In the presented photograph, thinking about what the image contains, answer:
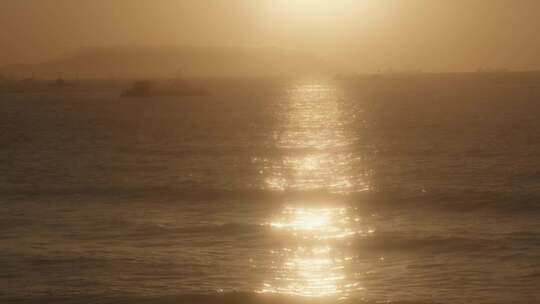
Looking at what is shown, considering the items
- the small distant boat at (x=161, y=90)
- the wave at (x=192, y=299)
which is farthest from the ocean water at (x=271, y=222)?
the small distant boat at (x=161, y=90)

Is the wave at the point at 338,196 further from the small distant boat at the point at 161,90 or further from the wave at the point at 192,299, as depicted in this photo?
the small distant boat at the point at 161,90

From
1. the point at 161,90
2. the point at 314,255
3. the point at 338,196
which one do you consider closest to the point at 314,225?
the point at 314,255

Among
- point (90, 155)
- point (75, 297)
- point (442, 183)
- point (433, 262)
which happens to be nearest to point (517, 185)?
point (442, 183)

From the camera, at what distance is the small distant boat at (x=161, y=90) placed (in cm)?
15438

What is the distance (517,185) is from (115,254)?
16594 millimetres

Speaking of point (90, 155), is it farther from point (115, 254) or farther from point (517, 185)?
point (115, 254)

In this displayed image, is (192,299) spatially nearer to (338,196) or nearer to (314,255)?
(314,255)

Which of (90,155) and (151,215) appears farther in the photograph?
(90,155)

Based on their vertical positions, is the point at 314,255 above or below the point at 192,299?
above

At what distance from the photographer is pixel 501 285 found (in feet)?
52.6

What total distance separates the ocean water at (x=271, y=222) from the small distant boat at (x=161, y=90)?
10515 centimetres

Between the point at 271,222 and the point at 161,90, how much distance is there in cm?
14252

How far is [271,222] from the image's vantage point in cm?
2309

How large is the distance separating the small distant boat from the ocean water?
345 feet
